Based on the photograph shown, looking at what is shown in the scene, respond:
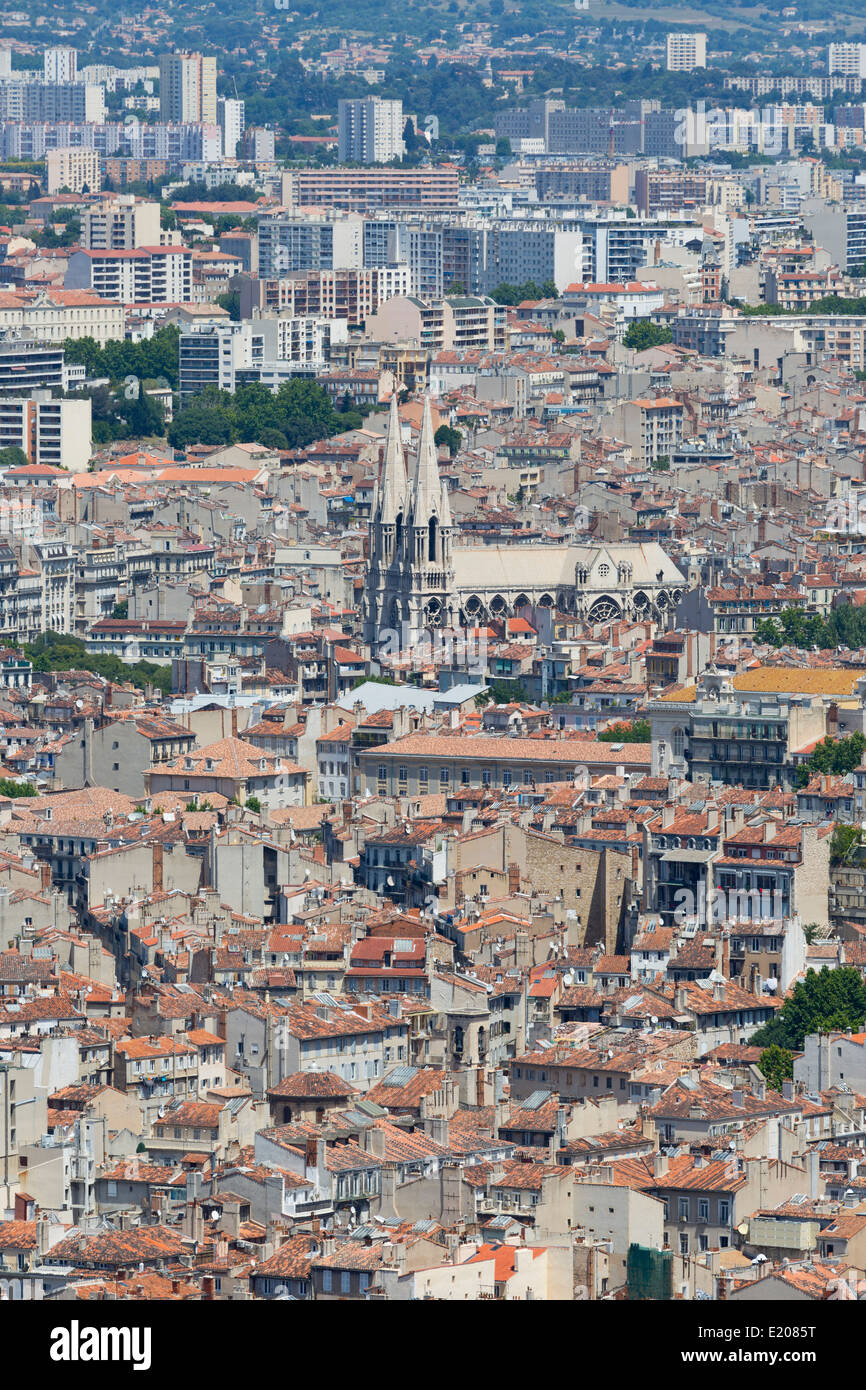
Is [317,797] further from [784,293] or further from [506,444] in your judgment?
[784,293]

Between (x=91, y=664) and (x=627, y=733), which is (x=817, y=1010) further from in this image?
(x=91, y=664)

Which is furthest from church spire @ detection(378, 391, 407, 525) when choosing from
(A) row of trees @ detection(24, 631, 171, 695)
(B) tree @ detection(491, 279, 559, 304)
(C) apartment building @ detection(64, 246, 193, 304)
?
(C) apartment building @ detection(64, 246, 193, 304)

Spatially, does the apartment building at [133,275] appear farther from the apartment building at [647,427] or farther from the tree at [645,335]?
the apartment building at [647,427]

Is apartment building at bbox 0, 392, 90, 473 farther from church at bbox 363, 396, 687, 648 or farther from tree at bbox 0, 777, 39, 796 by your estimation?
tree at bbox 0, 777, 39, 796

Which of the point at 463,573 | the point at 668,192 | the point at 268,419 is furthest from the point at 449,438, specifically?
the point at 668,192

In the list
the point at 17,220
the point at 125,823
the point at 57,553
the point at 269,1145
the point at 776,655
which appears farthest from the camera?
the point at 17,220

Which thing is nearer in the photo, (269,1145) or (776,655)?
(269,1145)
